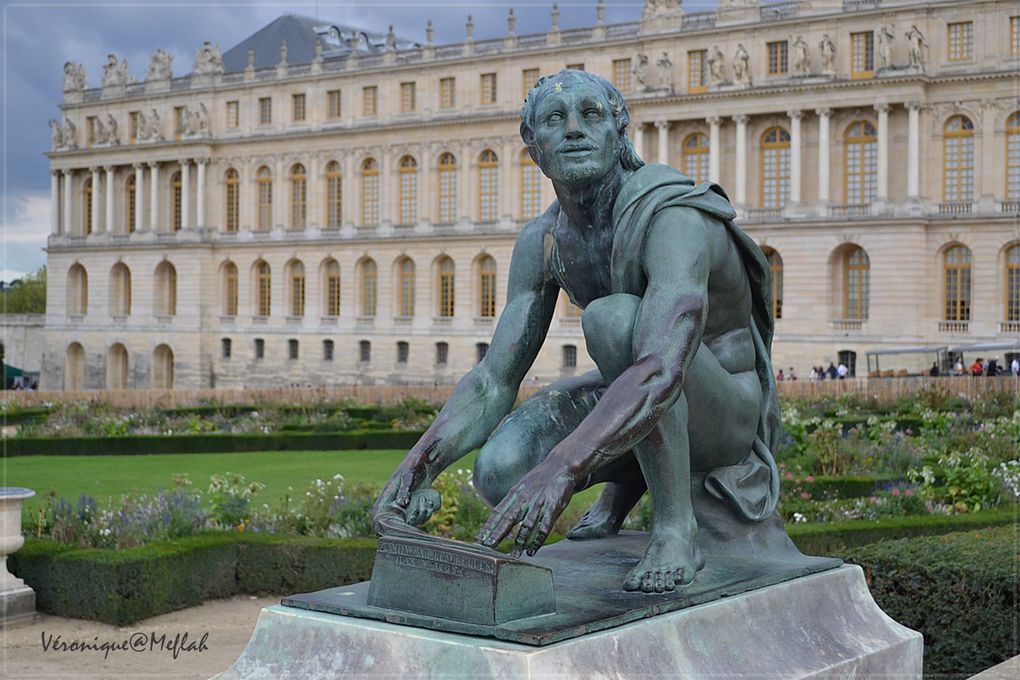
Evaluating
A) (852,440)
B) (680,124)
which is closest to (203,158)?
(680,124)

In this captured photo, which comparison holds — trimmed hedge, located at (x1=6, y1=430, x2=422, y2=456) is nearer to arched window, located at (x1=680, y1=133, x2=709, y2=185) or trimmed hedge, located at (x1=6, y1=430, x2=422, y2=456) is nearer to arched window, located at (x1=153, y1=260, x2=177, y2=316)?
arched window, located at (x1=680, y1=133, x2=709, y2=185)

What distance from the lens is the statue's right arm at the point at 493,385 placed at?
13.1 feet

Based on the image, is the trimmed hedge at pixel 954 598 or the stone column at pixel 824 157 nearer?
the trimmed hedge at pixel 954 598

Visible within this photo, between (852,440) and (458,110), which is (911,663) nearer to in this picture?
(852,440)

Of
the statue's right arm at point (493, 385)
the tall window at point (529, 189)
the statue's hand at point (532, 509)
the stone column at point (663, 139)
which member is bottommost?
the statue's hand at point (532, 509)

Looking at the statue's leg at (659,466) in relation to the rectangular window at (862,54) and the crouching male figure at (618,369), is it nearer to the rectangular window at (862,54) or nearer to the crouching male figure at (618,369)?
the crouching male figure at (618,369)

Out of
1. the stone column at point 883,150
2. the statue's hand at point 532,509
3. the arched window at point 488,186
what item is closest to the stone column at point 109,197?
the arched window at point 488,186

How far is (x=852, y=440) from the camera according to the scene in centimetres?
1647

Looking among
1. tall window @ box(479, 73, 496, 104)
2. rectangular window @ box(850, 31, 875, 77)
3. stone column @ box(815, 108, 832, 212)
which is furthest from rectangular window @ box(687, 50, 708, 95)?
Result: tall window @ box(479, 73, 496, 104)

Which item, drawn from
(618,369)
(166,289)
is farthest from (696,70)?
(618,369)

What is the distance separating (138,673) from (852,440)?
1134 centimetres

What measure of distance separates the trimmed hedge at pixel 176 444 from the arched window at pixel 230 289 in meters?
36.7

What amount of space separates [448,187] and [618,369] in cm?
4668

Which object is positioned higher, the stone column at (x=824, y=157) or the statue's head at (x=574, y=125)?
the stone column at (x=824, y=157)
